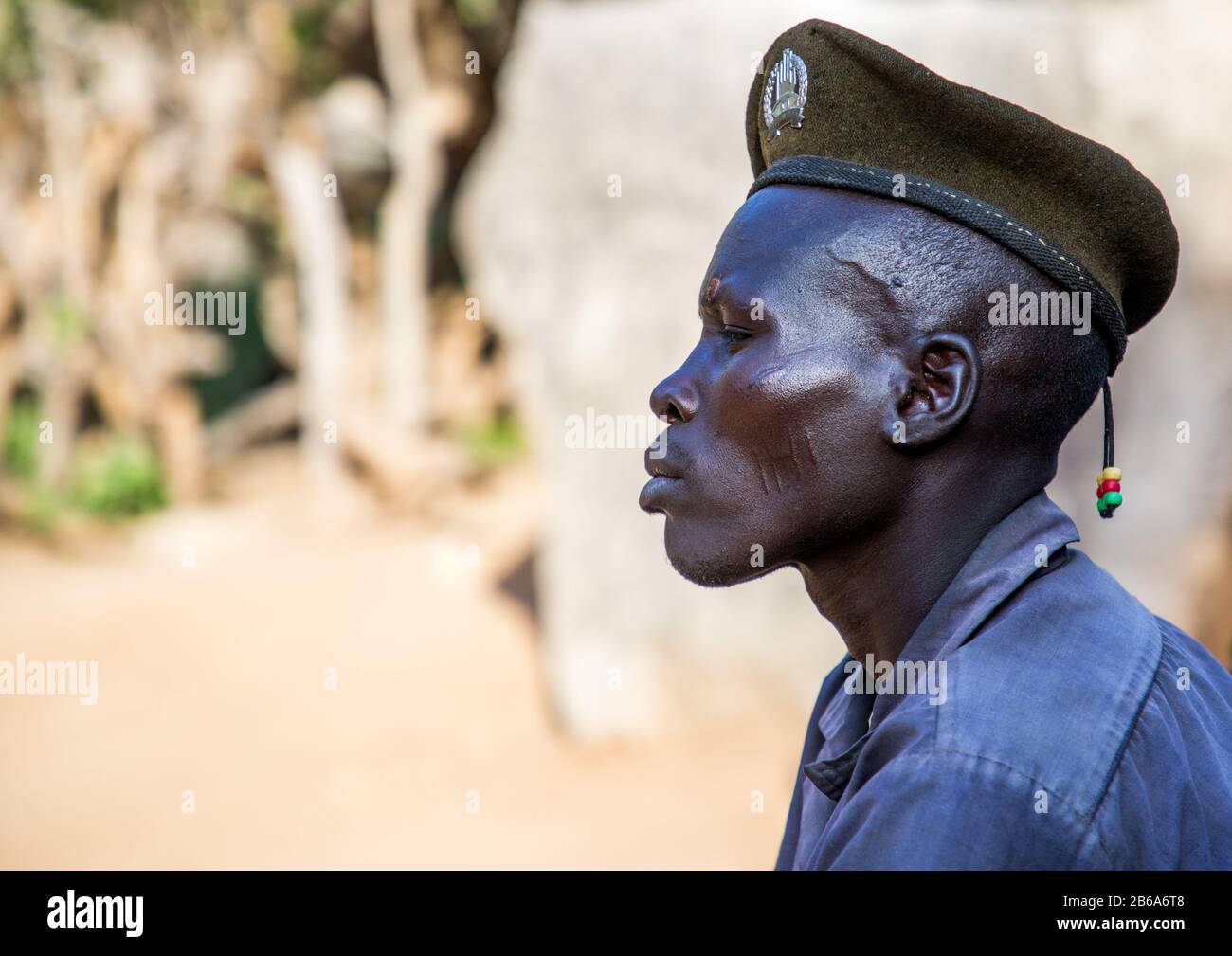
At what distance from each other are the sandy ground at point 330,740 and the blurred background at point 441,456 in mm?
28

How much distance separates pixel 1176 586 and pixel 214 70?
32.5 feet

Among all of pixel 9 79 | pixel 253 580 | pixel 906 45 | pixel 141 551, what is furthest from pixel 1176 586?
pixel 9 79

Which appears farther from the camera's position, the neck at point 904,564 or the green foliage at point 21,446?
the green foliage at point 21,446

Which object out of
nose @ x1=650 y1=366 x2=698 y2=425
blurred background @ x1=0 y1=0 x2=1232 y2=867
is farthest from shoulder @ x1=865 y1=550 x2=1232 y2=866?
blurred background @ x1=0 y1=0 x2=1232 y2=867

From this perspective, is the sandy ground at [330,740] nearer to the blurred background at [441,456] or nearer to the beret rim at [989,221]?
the blurred background at [441,456]

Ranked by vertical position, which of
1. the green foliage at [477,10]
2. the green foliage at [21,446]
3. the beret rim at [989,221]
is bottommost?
the beret rim at [989,221]

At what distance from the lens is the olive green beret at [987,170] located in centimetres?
154

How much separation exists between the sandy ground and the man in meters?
4.59

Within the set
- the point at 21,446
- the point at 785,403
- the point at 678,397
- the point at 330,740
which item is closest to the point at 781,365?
the point at 785,403

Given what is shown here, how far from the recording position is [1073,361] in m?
1.57

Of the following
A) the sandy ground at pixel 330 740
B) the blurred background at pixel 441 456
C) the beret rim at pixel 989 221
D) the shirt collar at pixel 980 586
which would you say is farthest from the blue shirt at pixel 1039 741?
the sandy ground at pixel 330 740

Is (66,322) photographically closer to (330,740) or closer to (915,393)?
(330,740)

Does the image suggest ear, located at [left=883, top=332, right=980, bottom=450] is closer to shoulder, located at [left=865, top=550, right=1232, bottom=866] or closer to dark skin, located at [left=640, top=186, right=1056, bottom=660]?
dark skin, located at [left=640, top=186, right=1056, bottom=660]

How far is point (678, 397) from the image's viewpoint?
1.63 m
